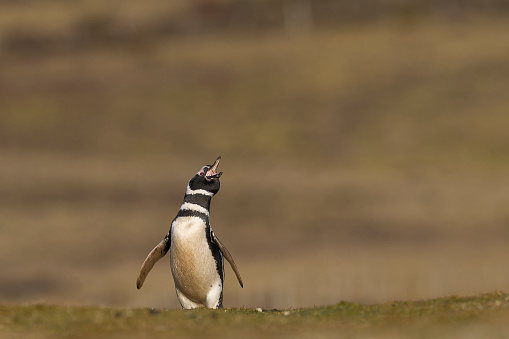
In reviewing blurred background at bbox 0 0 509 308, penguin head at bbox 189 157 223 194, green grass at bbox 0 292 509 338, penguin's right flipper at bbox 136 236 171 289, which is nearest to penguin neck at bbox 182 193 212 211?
penguin head at bbox 189 157 223 194

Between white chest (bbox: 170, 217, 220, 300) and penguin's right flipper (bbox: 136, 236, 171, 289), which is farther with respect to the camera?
penguin's right flipper (bbox: 136, 236, 171, 289)

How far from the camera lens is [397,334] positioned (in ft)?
34.6

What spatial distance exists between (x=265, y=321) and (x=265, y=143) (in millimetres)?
52985

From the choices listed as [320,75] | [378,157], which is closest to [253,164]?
[378,157]

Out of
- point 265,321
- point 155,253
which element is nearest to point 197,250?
point 155,253

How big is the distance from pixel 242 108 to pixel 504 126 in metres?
20.4

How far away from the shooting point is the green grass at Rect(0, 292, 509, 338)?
424 inches

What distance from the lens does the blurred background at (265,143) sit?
133ft

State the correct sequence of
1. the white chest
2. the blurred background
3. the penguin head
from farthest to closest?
the blurred background
the penguin head
the white chest

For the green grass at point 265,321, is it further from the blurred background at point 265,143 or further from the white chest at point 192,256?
the blurred background at point 265,143

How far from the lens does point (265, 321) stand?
39.5 ft

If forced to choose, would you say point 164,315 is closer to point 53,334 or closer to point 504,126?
point 53,334

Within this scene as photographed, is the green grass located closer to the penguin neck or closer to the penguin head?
the penguin neck

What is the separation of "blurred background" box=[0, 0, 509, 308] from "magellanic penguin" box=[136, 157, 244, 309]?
18.1m
